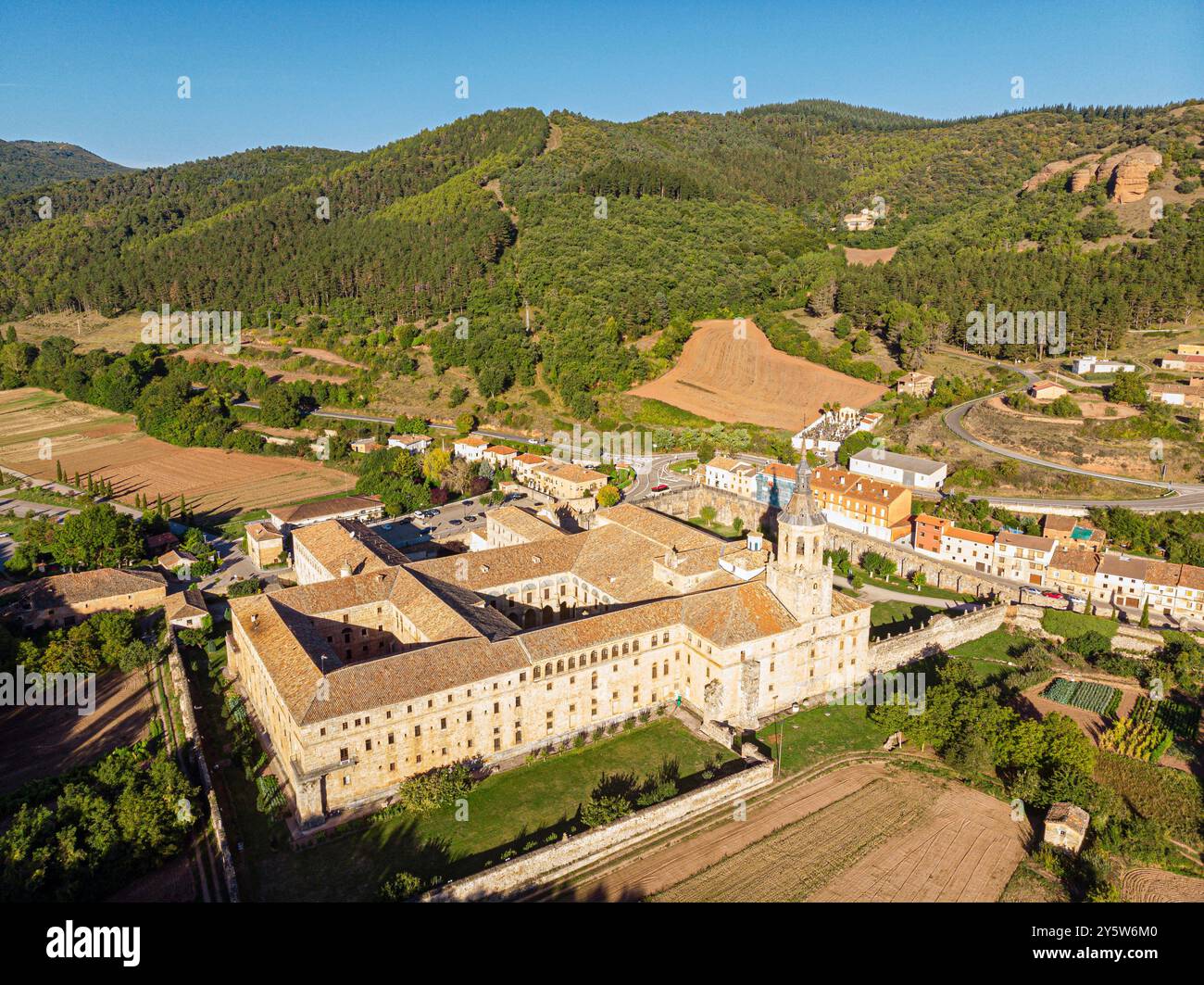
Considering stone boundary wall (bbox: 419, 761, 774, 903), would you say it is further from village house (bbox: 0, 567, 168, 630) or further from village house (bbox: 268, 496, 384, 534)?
village house (bbox: 268, 496, 384, 534)

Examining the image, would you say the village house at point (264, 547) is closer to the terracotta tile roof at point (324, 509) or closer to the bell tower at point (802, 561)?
the terracotta tile roof at point (324, 509)

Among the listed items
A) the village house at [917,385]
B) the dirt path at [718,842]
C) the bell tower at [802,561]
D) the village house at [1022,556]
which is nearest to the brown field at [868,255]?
the village house at [917,385]

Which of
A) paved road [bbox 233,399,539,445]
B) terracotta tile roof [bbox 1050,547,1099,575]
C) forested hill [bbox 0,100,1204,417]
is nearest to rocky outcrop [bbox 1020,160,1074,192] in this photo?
forested hill [bbox 0,100,1204,417]

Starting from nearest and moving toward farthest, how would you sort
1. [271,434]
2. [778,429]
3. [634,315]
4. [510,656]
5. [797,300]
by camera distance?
1. [510,656]
2. [778,429]
3. [271,434]
4. [634,315]
5. [797,300]

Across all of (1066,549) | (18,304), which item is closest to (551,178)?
(18,304)

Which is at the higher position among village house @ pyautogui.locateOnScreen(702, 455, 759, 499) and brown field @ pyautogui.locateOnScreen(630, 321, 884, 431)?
brown field @ pyautogui.locateOnScreen(630, 321, 884, 431)

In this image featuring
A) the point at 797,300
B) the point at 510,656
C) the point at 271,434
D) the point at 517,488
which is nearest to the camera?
the point at 510,656

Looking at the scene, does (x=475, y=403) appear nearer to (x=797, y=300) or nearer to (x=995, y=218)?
(x=797, y=300)
